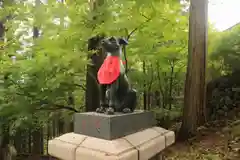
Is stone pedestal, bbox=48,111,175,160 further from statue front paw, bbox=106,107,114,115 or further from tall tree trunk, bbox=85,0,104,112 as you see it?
tall tree trunk, bbox=85,0,104,112

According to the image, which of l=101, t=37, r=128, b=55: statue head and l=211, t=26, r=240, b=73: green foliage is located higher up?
l=211, t=26, r=240, b=73: green foliage

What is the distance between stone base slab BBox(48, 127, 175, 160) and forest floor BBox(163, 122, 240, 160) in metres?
1.98

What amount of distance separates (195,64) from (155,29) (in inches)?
47.5

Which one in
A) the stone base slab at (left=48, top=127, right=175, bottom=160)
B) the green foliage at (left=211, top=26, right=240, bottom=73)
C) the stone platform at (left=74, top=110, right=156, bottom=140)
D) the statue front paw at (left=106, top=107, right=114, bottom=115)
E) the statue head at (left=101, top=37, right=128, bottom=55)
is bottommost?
the stone base slab at (left=48, top=127, right=175, bottom=160)

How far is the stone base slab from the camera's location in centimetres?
174

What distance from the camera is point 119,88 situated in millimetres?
2293

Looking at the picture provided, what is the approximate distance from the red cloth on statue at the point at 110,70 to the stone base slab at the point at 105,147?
0.54 metres

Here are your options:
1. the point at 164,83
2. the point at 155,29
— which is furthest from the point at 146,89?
the point at 155,29

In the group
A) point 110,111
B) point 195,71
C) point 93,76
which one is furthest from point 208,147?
point 110,111

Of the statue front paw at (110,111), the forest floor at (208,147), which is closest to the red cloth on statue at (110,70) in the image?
the statue front paw at (110,111)

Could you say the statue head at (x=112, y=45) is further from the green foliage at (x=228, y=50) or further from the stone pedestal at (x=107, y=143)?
the green foliage at (x=228, y=50)

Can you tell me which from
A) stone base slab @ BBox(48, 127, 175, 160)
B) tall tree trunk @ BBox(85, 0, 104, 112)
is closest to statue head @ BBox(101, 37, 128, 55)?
stone base slab @ BBox(48, 127, 175, 160)

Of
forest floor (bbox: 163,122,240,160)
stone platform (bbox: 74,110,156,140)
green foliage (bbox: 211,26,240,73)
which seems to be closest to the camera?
stone platform (bbox: 74,110,156,140)

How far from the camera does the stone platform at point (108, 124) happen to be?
193cm
